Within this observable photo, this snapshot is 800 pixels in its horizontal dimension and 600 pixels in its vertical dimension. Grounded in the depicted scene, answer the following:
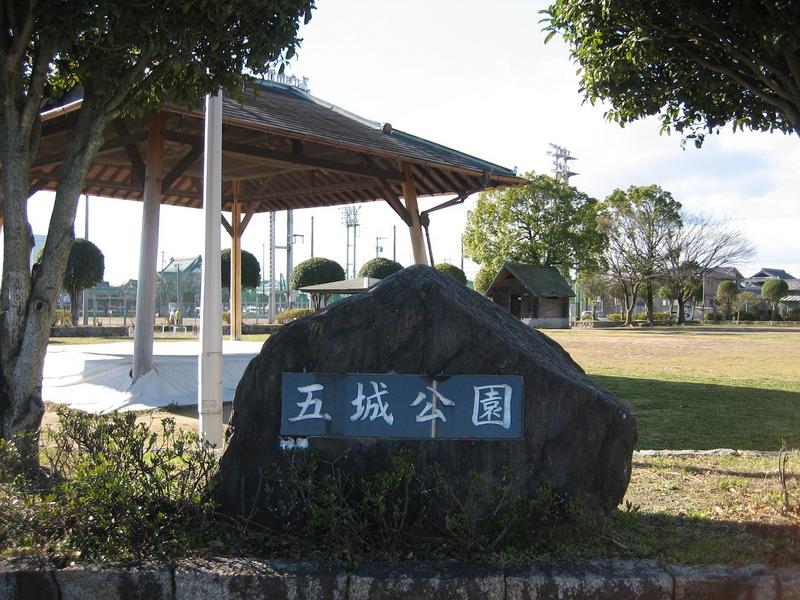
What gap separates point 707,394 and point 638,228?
38.5 meters

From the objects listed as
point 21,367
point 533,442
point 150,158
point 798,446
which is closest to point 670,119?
point 798,446

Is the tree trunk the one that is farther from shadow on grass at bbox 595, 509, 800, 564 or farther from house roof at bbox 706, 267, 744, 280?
house roof at bbox 706, 267, 744, 280

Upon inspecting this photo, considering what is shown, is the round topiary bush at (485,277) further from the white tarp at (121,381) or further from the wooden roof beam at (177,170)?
the wooden roof beam at (177,170)

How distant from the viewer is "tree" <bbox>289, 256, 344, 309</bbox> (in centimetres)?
3441

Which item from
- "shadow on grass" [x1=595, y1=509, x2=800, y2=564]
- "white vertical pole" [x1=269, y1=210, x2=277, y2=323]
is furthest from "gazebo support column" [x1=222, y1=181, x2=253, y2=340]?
"white vertical pole" [x1=269, y1=210, x2=277, y2=323]

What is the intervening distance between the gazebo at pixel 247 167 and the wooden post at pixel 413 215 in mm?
19

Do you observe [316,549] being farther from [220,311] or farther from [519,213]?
[519,213]

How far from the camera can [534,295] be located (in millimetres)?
43344

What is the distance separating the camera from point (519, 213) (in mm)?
46531

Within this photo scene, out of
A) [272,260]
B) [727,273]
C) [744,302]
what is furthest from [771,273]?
[272,260]

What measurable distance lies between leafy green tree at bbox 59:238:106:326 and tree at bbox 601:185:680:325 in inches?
1257

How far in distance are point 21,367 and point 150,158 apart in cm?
648

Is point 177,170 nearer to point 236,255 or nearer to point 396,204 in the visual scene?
point 396,204

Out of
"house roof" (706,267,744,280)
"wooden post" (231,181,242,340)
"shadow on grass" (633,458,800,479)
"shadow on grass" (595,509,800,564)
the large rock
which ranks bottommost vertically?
"shadow on grass" (633,458,800,479)
